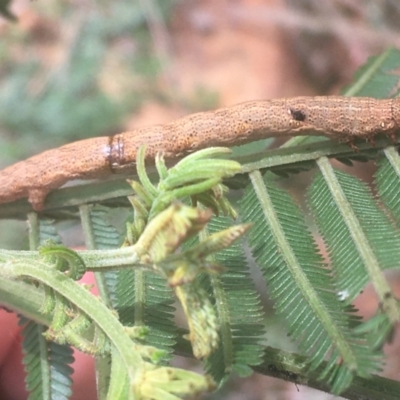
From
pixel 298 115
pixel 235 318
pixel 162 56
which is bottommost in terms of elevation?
pixel 235 318

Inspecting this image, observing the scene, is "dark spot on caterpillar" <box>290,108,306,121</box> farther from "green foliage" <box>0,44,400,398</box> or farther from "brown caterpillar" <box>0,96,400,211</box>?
"green foliage" <box>0,44,400,398</box>

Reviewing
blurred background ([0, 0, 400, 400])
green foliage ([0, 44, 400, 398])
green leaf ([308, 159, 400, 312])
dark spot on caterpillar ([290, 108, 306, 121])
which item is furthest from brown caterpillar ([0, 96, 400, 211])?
blurred background ([0, 0, 400, 400])

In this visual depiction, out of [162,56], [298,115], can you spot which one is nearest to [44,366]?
[298,115]

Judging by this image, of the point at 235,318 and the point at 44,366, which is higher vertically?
the point at 44,366

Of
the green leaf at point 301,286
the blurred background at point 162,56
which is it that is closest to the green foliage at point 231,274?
the green leaf at point 301,286

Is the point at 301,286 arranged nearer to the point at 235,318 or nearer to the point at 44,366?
the point at 235,318

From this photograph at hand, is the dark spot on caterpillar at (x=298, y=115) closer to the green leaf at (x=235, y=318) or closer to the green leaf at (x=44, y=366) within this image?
the green leaf at (x=235, y=318)

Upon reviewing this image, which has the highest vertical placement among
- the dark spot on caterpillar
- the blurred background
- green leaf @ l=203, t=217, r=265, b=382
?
the blurred background

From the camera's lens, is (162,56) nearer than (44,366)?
No
